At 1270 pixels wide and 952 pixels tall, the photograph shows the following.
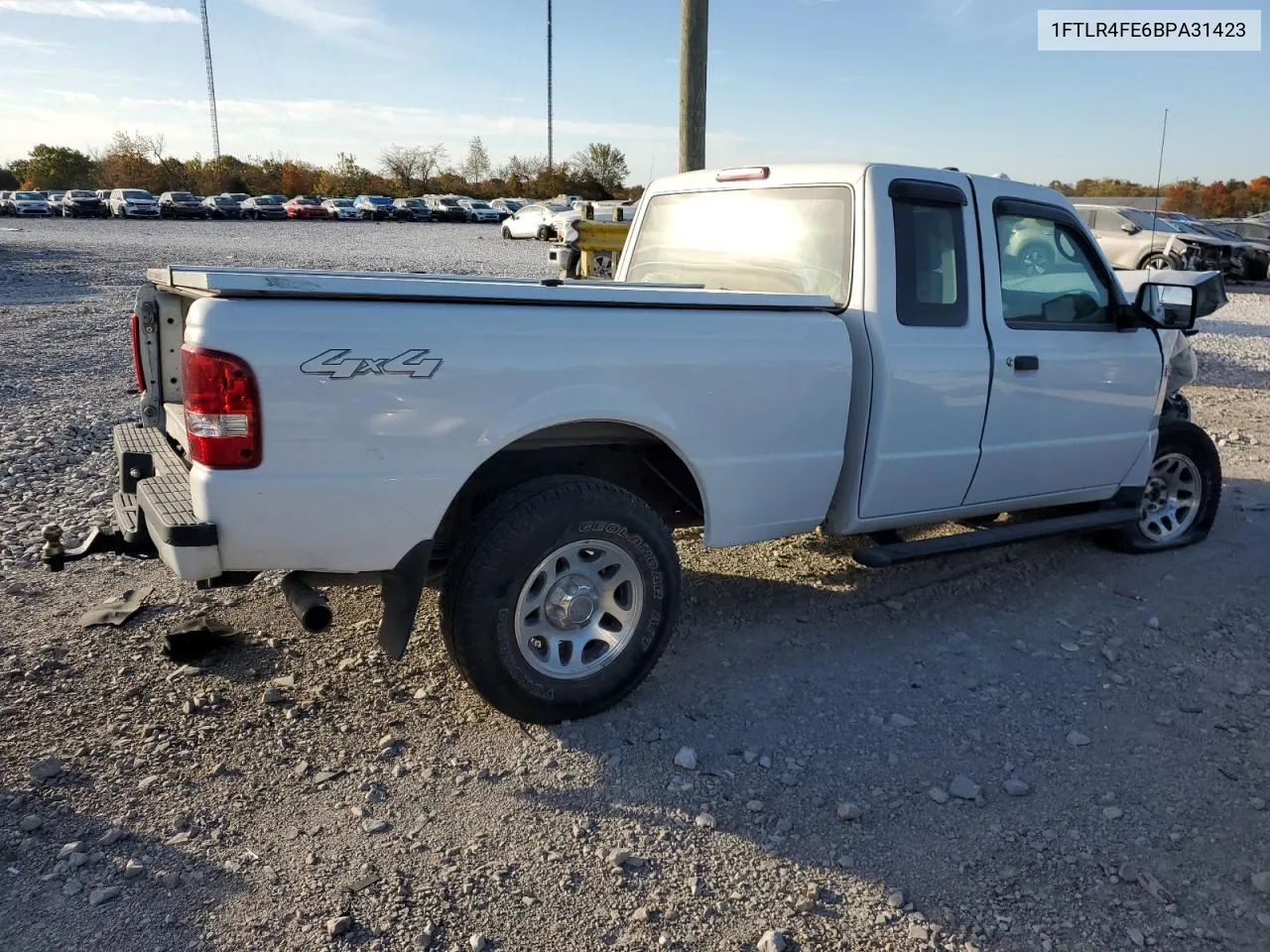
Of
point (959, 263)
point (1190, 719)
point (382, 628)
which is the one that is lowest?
point (1190, 719)

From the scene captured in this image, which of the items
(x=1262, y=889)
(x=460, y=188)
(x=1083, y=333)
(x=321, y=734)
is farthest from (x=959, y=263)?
(x=460, y=188)

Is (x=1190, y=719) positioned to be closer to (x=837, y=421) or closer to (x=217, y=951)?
(x=837, y=421)

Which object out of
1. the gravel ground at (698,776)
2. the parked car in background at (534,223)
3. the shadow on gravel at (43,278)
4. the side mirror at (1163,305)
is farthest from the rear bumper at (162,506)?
the parked car in background at (534,223)

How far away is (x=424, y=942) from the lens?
2682mm

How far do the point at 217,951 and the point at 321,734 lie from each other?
1.11 meters

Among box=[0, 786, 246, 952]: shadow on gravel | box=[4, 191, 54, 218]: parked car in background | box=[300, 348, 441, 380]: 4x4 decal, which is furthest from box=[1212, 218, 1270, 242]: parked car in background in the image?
box=[4, 191, 54, 218]: parked car in background

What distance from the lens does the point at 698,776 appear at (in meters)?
3.51

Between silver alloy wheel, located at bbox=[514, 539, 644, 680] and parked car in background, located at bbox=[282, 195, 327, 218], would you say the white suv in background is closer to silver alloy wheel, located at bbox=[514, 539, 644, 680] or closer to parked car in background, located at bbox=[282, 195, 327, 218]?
parked car in background, located at bbox=[282, 195, 327, 218]

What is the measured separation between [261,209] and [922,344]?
5940cm

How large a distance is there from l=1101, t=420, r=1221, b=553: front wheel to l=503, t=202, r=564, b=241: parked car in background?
31.3 metres

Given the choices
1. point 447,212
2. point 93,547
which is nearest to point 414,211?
point 447,212

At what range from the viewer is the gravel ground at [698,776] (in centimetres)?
282

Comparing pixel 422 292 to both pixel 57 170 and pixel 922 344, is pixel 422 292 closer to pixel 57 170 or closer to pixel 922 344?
pixel 922 344

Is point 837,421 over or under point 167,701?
over
